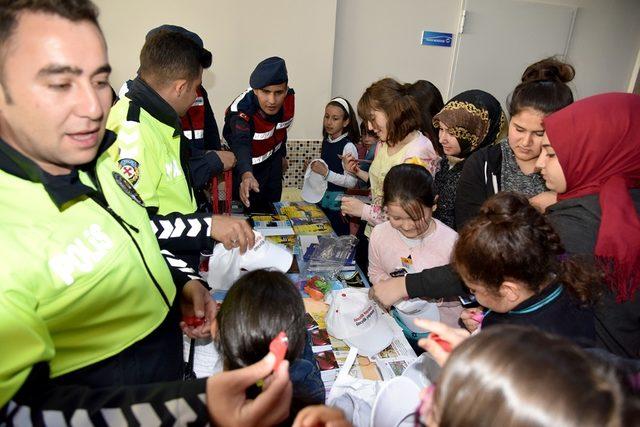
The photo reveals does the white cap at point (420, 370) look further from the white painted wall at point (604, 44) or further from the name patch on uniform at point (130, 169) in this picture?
the white painted wall at point (604, 44)

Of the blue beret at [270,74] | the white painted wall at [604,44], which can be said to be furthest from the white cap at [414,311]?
the white painted wall at [604,44]

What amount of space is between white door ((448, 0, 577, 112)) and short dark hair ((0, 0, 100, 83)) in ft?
15.2

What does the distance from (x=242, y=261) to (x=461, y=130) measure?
1399mm

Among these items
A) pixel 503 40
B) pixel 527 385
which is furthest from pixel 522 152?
pixel 503 40

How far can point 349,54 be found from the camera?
441 cm

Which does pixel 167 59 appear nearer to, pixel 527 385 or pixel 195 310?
pixel 195 310

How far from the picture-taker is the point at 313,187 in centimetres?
300

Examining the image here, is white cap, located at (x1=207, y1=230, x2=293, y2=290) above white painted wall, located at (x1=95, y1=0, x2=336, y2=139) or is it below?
below

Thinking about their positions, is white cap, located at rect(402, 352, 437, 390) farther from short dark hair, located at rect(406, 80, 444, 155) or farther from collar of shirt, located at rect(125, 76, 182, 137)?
short dark hair, located at rect(406, 80, 444, 155)

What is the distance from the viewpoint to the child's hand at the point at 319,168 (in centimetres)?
296

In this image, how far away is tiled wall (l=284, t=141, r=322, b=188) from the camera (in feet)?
14.7

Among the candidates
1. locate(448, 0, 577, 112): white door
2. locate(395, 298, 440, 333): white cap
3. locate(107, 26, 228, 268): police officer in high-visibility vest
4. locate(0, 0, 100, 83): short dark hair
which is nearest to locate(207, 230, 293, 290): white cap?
locate(107, 26, 228, 268): police officer in high-visibility vest

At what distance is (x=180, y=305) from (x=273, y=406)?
754 mm

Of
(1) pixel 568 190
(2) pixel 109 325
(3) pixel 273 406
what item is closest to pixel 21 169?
(2) pixel 109 325
